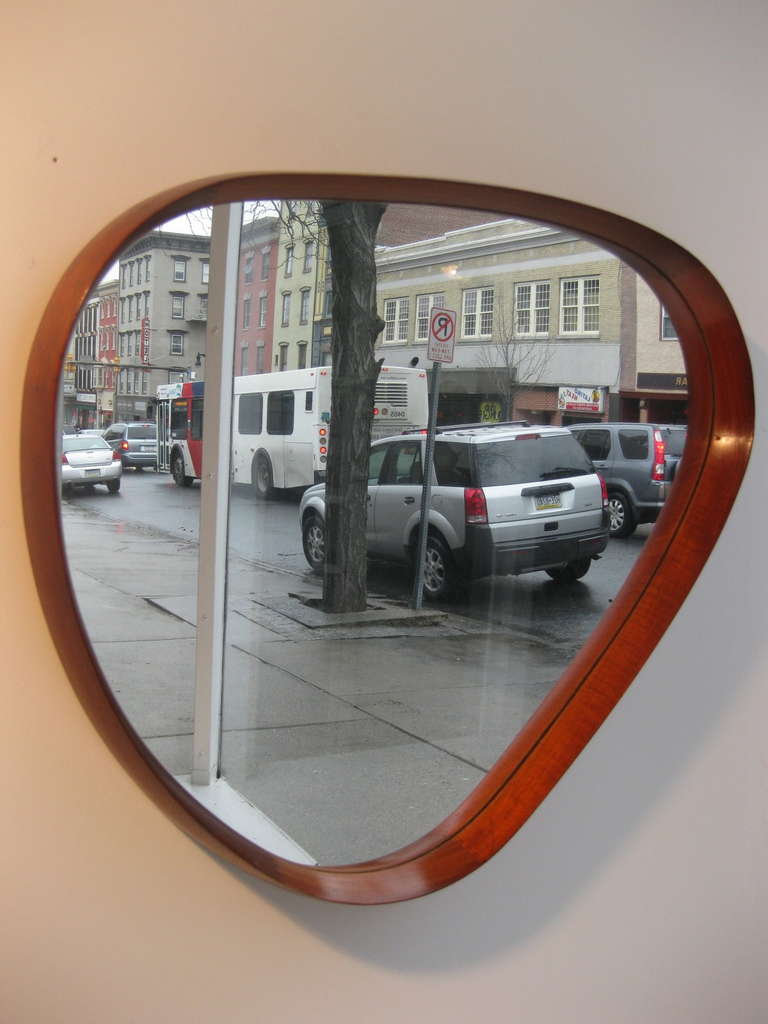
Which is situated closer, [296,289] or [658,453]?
[658,453]

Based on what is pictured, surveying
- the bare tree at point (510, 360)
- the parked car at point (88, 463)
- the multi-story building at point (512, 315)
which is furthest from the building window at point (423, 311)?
the parked car at point (88, 463)

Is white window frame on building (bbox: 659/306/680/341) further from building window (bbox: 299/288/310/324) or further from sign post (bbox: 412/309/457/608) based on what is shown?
building window (bbox: 299/288/310/324)

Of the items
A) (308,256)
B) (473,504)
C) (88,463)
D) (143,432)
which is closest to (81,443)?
(88,463)

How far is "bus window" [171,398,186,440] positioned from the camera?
1.82 m

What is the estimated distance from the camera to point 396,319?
1.81 m

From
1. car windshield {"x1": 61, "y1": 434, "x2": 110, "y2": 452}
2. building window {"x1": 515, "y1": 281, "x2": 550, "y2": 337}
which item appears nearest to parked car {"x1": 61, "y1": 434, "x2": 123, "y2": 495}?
car windshield {"x1": 61, "y1": 434, "x2": 110, "y2": 452}

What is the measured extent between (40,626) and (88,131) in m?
0.71

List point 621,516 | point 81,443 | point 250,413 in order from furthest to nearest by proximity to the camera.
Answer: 1. point 250,413
2. point 621,516
3. point 81,443

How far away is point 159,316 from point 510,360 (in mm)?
632

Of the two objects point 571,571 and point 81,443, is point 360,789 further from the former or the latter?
point 81,443

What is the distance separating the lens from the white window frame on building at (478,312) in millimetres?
1807

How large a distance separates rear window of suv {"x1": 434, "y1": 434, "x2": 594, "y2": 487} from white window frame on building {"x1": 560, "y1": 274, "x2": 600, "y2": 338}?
20cm

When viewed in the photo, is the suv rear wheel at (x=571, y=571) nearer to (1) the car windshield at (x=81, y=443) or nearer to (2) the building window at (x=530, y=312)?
(2) the building window at (x=530, y=312)

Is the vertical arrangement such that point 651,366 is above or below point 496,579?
above
